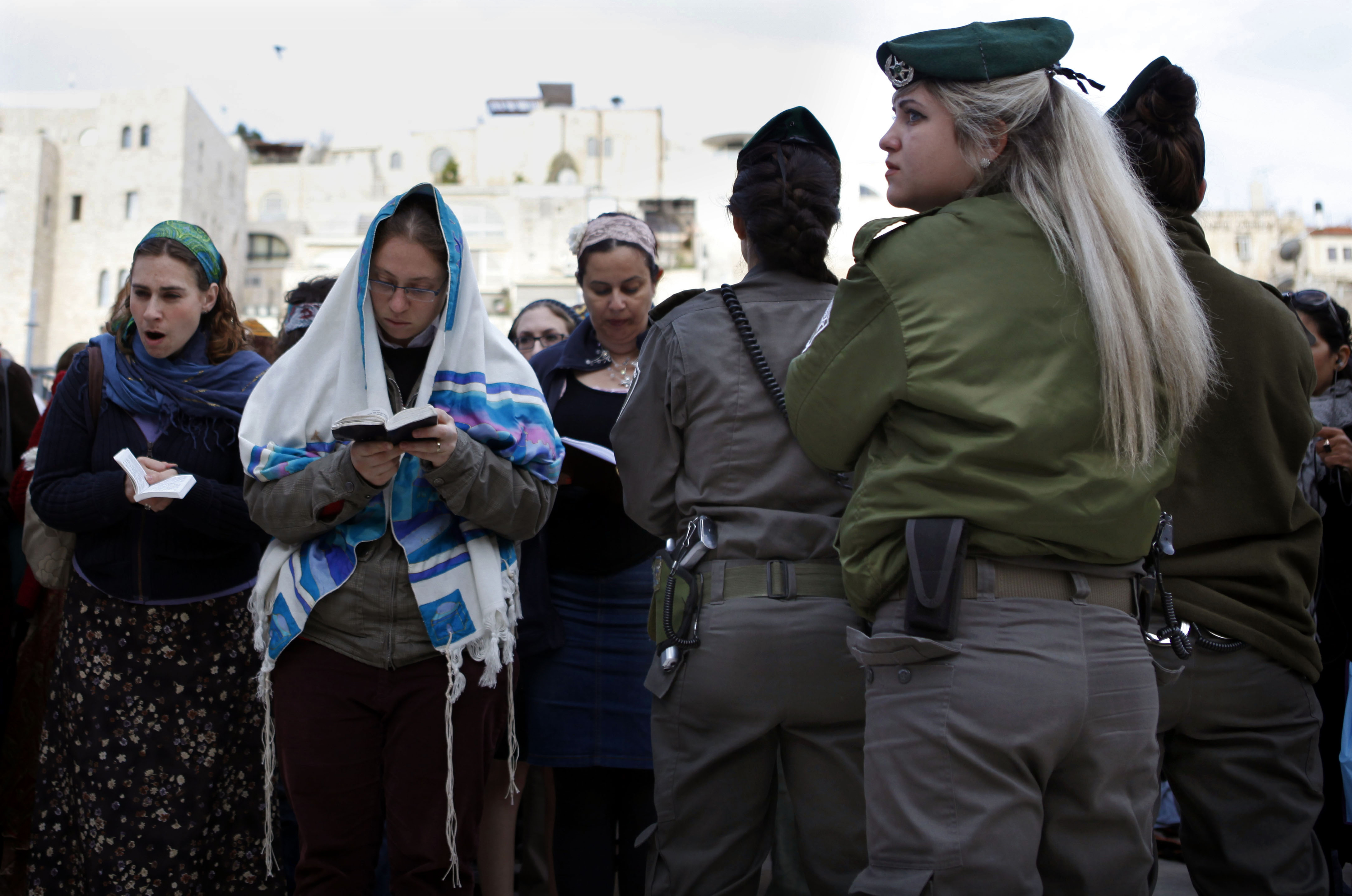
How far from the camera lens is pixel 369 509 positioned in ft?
9.16

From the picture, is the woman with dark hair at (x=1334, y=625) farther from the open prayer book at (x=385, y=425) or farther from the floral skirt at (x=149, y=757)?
the floral skirt at (x=149, y=757)

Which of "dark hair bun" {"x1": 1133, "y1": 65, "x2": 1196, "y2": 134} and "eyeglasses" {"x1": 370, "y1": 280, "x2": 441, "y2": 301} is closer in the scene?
"dark hair bun" {"x1": 1133, "y1": 65, "x2": 1196, "y2": 134}

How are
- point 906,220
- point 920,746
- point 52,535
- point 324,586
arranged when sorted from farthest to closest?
1. point 52,535
2. point 324,586
3. point 906,220
4. point 920,746

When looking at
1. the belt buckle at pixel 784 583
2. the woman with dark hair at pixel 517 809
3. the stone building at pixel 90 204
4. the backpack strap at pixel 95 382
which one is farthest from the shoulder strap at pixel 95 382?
the stone building at pixel 90 204

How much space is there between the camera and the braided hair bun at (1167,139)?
255cm

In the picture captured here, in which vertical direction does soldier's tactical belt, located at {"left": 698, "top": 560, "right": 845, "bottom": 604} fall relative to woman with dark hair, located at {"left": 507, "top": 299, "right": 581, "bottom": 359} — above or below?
below

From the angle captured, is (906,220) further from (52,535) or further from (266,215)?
(266,215)

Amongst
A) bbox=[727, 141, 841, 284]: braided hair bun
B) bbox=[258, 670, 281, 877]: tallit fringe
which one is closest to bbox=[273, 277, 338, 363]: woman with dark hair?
bbox=[258, 670, 281, 877]: tallit fringe

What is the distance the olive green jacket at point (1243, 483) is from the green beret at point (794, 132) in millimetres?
919

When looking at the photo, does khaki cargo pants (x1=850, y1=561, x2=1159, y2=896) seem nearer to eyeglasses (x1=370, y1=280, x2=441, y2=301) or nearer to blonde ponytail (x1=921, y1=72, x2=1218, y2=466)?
blonde ponytail (x1=921, y1=72, x2=1218, y2=466)

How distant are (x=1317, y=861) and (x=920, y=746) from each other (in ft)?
4.33

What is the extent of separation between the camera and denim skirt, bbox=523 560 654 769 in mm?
3438

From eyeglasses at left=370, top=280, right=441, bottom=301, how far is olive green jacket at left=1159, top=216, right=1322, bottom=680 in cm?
193

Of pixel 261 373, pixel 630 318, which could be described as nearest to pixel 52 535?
pixel 261 373
